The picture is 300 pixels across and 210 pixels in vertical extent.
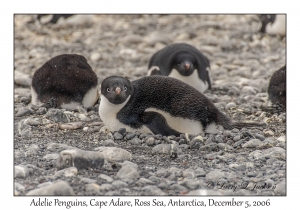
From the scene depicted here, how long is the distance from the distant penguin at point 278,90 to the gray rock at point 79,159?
10.6 ft

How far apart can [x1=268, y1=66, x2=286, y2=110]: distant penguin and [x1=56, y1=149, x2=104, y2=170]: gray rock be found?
128 inches

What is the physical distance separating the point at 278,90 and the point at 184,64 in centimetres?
146

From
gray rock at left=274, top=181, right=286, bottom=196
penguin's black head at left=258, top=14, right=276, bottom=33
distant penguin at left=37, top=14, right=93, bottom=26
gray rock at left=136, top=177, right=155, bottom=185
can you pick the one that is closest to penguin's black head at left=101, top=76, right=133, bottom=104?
gray rock at left=136, top=177, right=155, bottom=185

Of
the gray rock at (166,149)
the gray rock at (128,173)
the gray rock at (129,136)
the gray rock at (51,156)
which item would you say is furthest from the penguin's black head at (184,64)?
the gray rock at (128,173)

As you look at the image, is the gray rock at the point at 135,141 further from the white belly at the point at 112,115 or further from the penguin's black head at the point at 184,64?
the penguin's black head at the point at 184,64

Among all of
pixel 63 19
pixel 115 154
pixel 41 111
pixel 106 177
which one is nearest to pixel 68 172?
pixel 106 177

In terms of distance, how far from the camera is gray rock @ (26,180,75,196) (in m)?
4.57

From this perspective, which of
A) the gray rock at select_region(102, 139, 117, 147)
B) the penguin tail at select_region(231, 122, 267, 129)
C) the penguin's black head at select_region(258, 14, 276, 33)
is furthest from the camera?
the penguin's black head at select_region(258, 14, 276, 33)

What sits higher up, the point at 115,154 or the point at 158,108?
the point at 158,108

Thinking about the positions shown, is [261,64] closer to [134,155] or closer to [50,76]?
[50,76]

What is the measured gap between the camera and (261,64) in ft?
35.0

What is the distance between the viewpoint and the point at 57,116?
6.91 meters

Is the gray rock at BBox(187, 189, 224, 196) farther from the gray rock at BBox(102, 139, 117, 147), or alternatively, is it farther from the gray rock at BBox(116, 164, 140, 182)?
the gray rock at BBox(102, 139, 117, 147)

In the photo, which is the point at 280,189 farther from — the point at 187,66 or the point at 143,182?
the point at 187,66
